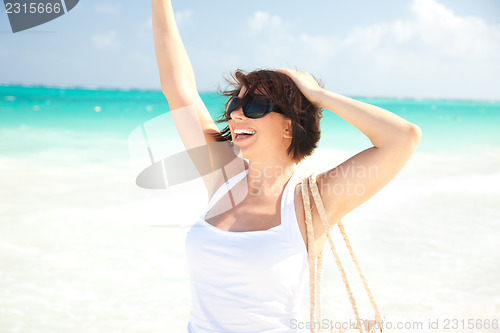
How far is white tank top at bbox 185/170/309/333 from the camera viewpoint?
5.70 ft

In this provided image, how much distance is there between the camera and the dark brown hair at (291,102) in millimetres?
1917

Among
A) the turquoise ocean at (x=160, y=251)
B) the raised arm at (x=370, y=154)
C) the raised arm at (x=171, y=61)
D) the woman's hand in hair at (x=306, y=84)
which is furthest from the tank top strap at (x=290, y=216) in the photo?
the turquoise ocean at (x=160, y=251)

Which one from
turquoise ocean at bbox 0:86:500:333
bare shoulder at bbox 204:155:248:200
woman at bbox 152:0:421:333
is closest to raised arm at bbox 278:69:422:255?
woman at bbox 152:0:421:333

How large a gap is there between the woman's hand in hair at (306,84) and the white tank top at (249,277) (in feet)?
1.53

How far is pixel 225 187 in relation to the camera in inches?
81.0

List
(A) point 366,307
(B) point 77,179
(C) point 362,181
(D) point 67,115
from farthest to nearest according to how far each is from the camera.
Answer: (D) point 67,115, (B) point 77,179, (A) point 366,307, (C) point 362,181

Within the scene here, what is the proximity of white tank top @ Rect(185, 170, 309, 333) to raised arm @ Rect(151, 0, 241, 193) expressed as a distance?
1.29ft

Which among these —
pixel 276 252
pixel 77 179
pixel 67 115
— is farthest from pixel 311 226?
pixel 67 115

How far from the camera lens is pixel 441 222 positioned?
5.90 m

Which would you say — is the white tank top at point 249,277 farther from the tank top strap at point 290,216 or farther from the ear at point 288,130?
the ear at point 288,130

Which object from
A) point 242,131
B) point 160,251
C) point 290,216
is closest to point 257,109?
point 242,131

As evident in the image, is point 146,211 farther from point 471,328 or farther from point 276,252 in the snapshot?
point 276,252

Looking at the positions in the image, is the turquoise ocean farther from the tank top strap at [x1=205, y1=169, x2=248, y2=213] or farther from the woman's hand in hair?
the woman's hand in hair

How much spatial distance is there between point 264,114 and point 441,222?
4.77 m
